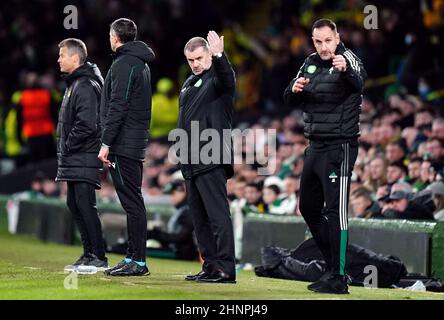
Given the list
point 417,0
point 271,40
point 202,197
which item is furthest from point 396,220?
point 271,40

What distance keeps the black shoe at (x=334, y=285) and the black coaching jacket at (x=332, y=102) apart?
3.49 feet

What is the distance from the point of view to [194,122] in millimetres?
9594

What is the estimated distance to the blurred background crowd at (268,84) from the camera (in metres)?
13.8

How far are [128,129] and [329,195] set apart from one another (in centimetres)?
195

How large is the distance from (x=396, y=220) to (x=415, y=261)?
1.75ft

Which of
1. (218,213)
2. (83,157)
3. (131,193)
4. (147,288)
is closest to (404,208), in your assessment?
(218,213)

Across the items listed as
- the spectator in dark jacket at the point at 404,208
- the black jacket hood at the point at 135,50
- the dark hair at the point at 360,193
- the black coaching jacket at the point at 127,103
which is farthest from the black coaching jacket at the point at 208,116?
the dark hair at the point at 360,193

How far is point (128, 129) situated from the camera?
9.84m

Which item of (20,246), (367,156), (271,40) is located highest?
(271,40)

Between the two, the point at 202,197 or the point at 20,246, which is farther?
the point at 20,246
